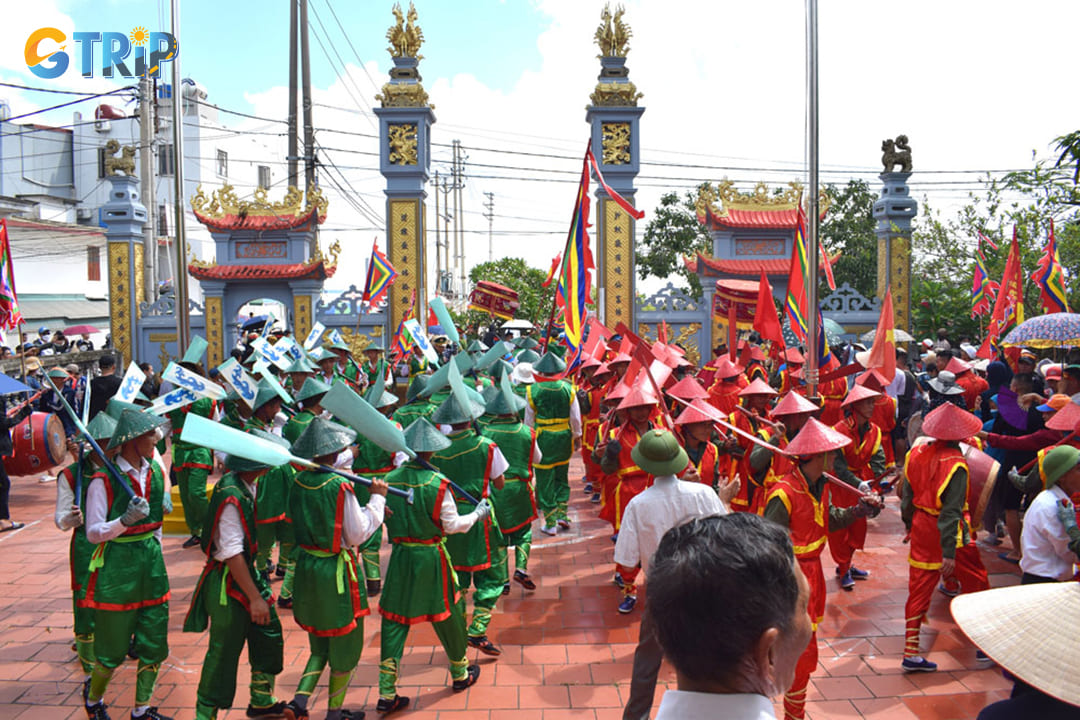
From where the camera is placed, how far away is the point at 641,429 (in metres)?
6.09

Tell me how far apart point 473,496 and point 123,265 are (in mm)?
15546

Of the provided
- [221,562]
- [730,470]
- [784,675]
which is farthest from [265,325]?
[784,675]

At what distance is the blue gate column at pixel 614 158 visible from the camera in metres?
16.5

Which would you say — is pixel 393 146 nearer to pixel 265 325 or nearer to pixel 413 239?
pixel 413 239

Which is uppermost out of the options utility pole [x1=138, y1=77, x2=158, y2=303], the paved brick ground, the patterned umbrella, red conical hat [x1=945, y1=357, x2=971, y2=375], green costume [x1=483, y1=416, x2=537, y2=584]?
utility pole [x1=138, y1=77, x2=158, y2=303]

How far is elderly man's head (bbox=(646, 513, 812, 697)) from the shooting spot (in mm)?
1641

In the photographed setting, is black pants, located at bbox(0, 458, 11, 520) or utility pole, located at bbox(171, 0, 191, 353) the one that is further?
utility pole, located at bbox(171, 0, 191, 353)

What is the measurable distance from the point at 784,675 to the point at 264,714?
355cm

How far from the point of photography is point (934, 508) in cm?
474

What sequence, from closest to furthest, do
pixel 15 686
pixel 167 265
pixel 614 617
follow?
pixel 15 686 < pixel 614 617 < pixel 167 265

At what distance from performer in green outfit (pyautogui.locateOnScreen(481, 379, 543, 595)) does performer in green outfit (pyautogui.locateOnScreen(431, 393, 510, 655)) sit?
2.01 feet

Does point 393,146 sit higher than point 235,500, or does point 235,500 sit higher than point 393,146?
point 393,146

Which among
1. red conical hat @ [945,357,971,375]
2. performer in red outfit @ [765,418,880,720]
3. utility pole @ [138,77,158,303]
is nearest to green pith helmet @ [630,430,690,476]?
performer in red outfit @ [765,418,880,720]

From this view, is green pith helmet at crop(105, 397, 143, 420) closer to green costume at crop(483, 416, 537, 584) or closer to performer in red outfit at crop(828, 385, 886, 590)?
green costume at crop(483, 416, 537, 584)
